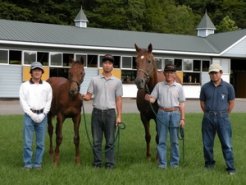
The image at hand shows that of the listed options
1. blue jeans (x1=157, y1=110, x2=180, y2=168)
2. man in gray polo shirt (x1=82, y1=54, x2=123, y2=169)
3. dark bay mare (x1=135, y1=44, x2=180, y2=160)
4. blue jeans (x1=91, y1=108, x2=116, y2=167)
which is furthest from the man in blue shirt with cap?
blue jeans (x1=91, y1=108, x2=116, y2=167)

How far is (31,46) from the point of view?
91.0ft

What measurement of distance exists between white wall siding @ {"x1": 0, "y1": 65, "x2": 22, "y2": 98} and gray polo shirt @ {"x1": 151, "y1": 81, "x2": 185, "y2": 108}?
65.4 feet

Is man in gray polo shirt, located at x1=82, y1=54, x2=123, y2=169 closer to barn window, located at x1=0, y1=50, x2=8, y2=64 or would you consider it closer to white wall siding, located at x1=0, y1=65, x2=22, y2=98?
white wall siding, located at x1=0, y1=65, x2=22, y2=98

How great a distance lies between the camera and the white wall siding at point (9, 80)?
26828mm

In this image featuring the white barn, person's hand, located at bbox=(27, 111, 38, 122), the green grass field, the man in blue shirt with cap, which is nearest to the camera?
the green grass field

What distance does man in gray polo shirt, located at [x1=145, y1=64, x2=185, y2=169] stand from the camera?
820cm

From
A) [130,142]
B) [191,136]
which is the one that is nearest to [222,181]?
[130,142]

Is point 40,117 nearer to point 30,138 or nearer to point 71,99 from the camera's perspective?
point 30,138

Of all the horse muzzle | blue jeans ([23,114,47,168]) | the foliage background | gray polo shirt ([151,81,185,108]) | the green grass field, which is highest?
the foliage background

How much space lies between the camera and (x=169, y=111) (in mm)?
8219

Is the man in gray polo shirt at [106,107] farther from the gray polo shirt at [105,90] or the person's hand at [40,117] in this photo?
the person's hand at [40,117]

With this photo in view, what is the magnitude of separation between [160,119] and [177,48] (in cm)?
2545

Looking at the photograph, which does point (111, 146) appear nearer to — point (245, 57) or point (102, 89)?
point (102, 89)

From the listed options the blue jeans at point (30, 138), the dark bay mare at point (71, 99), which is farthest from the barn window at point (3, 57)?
the blue jeans at point (30, 138)
